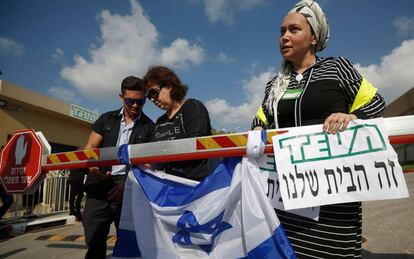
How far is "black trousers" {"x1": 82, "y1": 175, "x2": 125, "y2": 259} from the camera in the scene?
306 centimetres

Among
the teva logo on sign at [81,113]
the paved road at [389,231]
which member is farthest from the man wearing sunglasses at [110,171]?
the teva logo on sign at [81,113]

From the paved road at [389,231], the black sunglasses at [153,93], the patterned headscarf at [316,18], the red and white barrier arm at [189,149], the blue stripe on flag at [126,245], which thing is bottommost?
the paved road at [389,231]

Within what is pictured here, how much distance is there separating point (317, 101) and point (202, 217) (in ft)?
3.28

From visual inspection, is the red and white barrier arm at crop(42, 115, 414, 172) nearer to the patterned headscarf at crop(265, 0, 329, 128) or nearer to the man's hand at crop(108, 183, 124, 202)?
the patterned headscarf at crop(265, 0, 329, 128)

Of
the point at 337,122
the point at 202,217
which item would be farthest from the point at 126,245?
the point at 337,122

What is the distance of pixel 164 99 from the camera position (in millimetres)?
2867

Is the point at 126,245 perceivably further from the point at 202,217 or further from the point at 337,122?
the point at 337,122

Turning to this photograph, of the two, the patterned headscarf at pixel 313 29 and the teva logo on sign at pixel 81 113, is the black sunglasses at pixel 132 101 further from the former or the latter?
the teva logo on sign at pixel 81 113

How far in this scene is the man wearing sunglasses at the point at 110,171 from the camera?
3.06 m

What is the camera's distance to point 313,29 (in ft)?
6.33

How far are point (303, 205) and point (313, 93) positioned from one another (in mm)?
631

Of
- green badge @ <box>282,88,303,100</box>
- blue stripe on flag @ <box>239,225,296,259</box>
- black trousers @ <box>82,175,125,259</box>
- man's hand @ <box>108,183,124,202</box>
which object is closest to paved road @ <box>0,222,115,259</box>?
black trousers @ <box>82,175,125,259</box>

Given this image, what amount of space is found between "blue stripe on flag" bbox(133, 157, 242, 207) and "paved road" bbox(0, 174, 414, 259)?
2718mm

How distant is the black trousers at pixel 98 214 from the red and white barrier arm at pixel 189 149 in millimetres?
536
